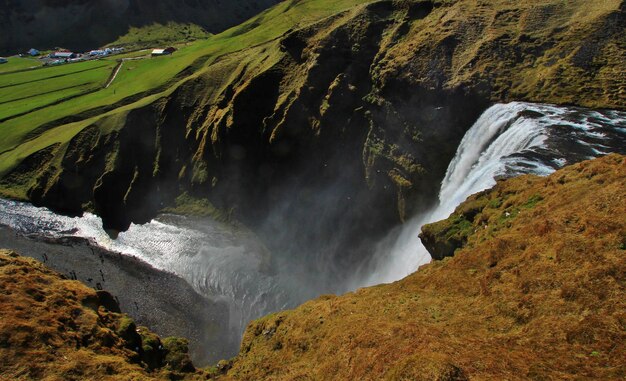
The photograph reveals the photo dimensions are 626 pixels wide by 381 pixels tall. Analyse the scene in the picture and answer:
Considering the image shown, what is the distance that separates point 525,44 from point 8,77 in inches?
5950

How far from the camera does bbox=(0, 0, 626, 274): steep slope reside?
4694cm

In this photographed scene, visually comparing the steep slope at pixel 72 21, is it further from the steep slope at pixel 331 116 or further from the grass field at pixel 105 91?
the steep slope at pixel 331 116

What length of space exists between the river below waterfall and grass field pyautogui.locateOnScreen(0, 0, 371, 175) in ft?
59.2

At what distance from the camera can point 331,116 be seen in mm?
61188

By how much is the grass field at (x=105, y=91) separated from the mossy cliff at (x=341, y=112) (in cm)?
559

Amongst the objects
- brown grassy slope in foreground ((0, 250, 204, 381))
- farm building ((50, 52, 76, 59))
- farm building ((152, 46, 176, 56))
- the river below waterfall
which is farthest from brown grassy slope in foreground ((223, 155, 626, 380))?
farm building ((50, 52, 76, 59))

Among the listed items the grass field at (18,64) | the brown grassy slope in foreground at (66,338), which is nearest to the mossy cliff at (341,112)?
the brown grassy slope in foreground at (66,338)

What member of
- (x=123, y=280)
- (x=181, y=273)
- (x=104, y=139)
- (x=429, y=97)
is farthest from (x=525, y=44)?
(x=104, y=139)

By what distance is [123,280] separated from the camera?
200 feet

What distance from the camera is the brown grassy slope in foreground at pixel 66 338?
20.8m

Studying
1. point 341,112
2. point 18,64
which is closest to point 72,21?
point 18,64

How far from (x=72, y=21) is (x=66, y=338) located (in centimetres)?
21477

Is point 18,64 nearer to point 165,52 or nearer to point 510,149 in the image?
point 165,52

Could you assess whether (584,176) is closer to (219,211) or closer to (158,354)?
(158,354)
